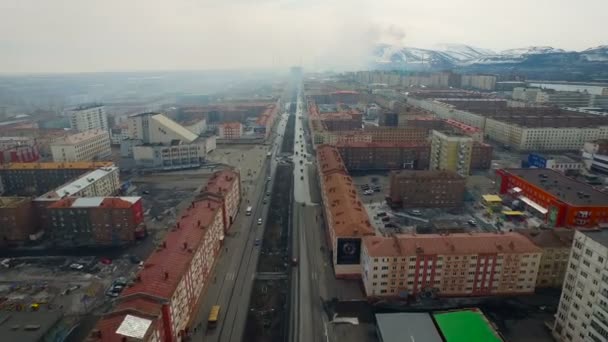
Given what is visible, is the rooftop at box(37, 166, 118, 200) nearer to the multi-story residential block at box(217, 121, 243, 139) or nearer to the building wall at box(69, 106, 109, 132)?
the multi-story residential block at box(217, 121, 243, 139)

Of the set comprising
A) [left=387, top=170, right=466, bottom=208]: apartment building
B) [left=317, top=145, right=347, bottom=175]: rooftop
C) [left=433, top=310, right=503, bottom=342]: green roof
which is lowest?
[left=433, top=310, right=503, bottom=342]: green roof

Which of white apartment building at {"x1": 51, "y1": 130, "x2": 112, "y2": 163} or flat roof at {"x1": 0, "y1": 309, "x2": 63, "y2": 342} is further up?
white apartment building at {"x1": 51, "y1": 130, "x2": 112, "y2": 163}

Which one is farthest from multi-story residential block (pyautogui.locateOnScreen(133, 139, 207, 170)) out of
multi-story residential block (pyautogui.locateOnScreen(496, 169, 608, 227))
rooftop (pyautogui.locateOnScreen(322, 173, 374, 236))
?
multi-story residential block (pyautogui.locateOnScreen(496, 169, 608, 227))

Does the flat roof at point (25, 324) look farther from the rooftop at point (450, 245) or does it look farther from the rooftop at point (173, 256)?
the rooftop at point (450, 245)

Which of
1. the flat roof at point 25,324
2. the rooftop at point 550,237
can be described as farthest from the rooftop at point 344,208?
the flat roof at point 25,324

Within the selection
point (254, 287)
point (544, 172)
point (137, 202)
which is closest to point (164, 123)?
point (137, 202)

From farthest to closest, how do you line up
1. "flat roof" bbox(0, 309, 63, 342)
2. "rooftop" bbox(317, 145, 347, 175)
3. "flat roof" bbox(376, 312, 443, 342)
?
"rooftop" bbox(317, 145, 347, 175), "flat roof" bbox(376, 312, 443, 342), "flat roof" bbox(0, 309, 63, 342)

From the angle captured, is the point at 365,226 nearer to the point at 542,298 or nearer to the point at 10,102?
the point at 542,298
